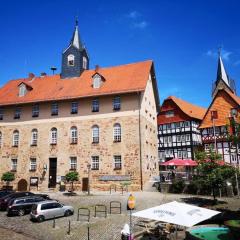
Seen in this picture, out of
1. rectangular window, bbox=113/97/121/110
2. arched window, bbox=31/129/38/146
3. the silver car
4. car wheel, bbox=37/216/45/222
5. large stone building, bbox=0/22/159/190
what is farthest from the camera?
arched window, bbox=31/129/38/146

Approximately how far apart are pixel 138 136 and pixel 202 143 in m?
17.2

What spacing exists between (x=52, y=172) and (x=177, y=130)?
74.8 feet

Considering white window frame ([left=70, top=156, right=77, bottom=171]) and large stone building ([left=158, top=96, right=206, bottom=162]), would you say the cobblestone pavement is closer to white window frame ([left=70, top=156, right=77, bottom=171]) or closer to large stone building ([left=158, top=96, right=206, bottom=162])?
A: white window frame ([left=70, top=156, right=77, bottom=171])

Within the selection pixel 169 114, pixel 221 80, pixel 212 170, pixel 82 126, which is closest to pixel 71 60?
pixel 82 126

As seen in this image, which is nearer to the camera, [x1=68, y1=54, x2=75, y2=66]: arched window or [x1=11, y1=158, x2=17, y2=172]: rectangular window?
[x1=11, y1=158, x2=17, y2=172]: rectangular window

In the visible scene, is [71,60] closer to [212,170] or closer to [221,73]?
[212,170]

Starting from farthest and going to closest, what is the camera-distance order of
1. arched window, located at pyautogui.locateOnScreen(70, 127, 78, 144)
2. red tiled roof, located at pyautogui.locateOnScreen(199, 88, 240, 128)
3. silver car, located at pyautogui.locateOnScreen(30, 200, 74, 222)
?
red tiled roof, located at pyautogui.locateOnScreen(199, 88, 240, 128)
arched window, located at pyautogui.locateOnScreen(70, 127, 78, 144)
silver car, located at pyautogui.locateOnScreen(30, 200, 74, 222)

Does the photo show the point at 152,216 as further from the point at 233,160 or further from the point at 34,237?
the point at 233,160

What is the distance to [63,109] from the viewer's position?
123ft

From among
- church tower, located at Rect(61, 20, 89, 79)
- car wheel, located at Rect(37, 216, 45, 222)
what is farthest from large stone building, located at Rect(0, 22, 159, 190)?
car wheel, located at Rect(37, 216, 45, 222)

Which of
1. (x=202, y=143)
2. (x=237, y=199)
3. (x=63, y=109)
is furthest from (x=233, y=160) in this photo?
(x=63, y=109)

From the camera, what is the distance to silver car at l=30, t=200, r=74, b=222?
19.8 metres

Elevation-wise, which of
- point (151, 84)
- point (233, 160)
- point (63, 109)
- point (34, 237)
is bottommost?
point (34, 237)

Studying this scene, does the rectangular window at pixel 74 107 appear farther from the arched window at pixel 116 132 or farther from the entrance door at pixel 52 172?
the entrance door at pixel 52 172
